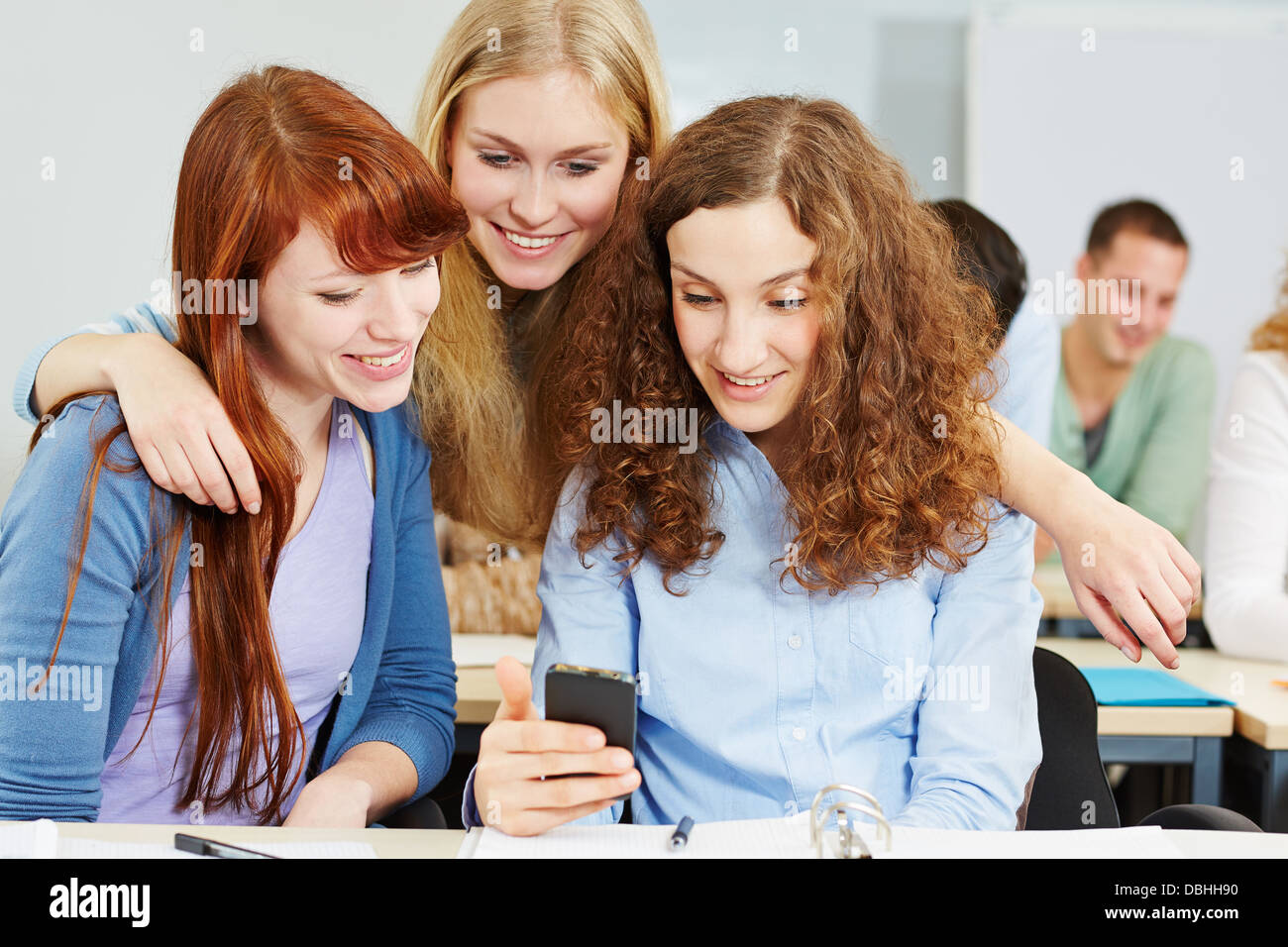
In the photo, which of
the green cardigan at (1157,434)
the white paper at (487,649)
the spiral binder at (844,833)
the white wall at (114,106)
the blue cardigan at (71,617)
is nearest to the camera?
the spiral binder at (844,833)

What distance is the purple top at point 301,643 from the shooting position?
1.34m

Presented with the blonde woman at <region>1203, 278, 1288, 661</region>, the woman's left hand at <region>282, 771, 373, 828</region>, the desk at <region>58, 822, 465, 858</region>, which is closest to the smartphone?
the desk at <region>58, 822, 465, 858</region>

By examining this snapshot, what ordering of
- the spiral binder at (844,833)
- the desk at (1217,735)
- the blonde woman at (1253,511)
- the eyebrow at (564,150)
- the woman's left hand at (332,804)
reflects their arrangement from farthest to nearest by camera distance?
the blonde woman at (1253,511), the desk at (1217,735), the eyebrow at (564,150), the woman's left hand at (332,804), the spiral binder at (844,833)

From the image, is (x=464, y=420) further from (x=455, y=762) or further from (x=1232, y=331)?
(x=1232, y=331)

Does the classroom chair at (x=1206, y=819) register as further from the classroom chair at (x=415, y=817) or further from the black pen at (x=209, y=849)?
the black pen at (x=209, y=849)

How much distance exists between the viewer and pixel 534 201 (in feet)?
5.24

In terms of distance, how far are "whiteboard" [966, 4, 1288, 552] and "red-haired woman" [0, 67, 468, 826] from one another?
8.50ft

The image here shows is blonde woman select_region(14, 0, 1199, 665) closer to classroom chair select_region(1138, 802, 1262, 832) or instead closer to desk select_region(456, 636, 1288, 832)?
classroom chair select_region(1138, 802, 1262, 832)

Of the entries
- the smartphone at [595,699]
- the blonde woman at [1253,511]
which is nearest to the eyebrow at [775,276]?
the smartphone at [595,699]

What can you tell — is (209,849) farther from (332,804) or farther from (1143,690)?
(1143,690)

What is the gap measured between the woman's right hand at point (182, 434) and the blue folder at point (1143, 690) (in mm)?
1327

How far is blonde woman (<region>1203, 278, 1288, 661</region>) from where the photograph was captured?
7.29 feet
